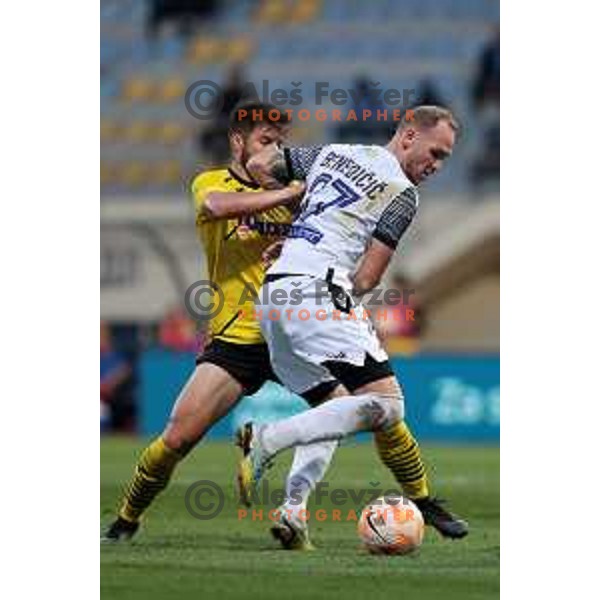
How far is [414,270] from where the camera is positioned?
2522 cm

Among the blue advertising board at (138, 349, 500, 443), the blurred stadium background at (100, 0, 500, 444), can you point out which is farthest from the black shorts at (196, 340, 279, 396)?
the blurred stadium background at (100, 0, 500, 444)

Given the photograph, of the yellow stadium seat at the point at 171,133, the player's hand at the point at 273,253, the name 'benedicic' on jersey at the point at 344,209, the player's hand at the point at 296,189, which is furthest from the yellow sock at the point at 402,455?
the yellow stadium seat at the point at 171,133

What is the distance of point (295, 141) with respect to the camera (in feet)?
83.9

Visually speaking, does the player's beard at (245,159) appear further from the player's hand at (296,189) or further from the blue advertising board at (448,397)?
the blue advertising board at (448,397)

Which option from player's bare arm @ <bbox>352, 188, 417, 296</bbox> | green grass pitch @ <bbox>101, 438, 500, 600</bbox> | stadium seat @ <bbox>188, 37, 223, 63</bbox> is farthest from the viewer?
stadium seat @ <bbox>188, 37, 223, 63</bbox>

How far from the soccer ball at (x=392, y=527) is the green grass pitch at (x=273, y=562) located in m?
0.08

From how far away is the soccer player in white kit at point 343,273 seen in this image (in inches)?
328

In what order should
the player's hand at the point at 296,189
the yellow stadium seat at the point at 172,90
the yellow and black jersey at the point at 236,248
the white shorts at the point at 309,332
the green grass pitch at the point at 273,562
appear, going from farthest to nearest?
the yellow stadium seat at the point at 172,90, the yellow and black jersey at the point at 236,248, the player's hand at the point at 296,189, the white shorts at the point at 309,332, the green grass pitch at the point at 273,562

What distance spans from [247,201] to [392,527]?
5.91ft

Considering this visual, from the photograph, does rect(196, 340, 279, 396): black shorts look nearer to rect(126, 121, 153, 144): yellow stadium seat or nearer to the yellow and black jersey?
the yellow and black jersey

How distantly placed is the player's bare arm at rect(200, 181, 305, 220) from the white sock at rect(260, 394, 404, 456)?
1053 millimetres

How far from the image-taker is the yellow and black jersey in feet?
30.1

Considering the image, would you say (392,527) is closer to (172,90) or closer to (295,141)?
(295,141)
